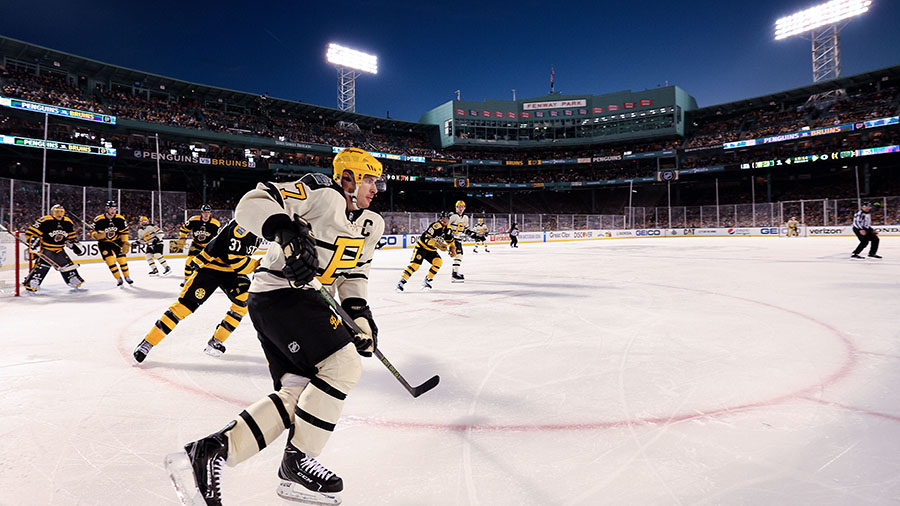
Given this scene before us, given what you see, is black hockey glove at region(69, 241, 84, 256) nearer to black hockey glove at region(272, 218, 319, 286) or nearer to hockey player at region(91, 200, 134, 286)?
hockey player at region(91, 200, 134, 286)

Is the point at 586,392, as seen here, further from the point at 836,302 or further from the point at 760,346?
the point at 836,302

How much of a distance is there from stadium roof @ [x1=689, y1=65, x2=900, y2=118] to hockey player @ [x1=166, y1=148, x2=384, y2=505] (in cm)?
4677

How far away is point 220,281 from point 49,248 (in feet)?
21.5

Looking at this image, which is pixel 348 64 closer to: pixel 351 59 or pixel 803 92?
pixel 351 59

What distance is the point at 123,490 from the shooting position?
70.3 inches

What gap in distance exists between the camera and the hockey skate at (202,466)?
A: 153 cm

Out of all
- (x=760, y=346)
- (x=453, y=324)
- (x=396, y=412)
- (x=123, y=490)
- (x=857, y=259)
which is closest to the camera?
(x=123, y=490)

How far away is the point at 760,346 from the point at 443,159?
40.3m

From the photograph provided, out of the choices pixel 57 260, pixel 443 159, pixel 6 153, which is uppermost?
pixel 443 159

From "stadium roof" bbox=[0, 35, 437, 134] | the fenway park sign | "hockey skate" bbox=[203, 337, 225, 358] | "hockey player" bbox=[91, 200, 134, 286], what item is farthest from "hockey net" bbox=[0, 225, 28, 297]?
the fenway park sign

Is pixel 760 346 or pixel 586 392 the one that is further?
pixel 760 346

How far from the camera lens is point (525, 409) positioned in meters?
2.59

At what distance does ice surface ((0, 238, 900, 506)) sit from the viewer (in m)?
1.79

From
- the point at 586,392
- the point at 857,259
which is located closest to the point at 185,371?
the point at 586,392
